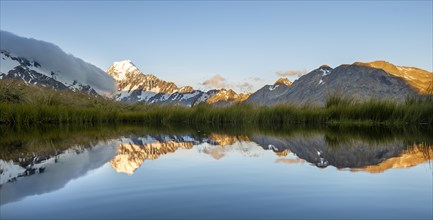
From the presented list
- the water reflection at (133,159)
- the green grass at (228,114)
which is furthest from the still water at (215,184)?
the green grass at (228,114)

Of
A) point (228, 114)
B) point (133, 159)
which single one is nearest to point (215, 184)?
point (133, 159)

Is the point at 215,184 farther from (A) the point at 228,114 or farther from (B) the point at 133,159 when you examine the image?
(A) the point at 228,114

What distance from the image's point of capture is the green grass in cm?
1381

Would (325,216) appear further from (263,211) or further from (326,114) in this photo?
(326,114)

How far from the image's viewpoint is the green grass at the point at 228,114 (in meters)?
13.8

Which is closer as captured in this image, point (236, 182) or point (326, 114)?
point (236, 182)

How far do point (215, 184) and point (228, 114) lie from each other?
13.6 meters

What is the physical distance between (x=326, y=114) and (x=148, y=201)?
44.8ft

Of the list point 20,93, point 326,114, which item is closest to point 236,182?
point 326,114

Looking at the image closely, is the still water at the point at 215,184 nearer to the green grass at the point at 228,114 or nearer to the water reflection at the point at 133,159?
the water reflection at the point at 133,159

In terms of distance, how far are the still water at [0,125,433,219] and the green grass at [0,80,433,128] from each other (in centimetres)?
Result: 870

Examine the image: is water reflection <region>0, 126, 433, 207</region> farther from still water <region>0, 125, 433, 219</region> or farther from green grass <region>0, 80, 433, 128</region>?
green grass <region>0, 80, 433, 128</region>

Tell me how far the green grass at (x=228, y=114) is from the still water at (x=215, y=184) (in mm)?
8698

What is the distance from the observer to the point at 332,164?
4508 mm
